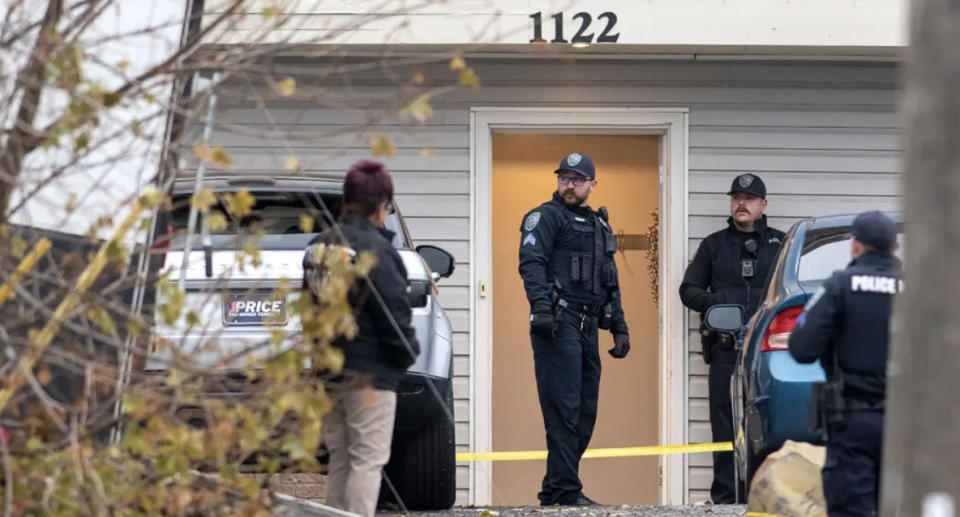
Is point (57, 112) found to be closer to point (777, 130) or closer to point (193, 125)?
point (193, 125)

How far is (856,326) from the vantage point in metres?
5.94

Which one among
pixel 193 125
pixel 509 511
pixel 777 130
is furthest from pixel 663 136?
pixel 193 125

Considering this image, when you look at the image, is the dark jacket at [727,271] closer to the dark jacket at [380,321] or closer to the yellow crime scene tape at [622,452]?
the yellow crime scene tape at [622,452]

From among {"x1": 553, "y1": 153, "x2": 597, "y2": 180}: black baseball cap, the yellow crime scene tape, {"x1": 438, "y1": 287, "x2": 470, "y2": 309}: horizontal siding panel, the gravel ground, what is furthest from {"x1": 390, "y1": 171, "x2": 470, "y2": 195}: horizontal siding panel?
the gravel ground

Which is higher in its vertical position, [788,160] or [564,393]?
[788,160]

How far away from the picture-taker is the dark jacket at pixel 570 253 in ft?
30.6

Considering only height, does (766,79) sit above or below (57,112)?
above

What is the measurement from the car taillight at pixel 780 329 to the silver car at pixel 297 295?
1.47 m

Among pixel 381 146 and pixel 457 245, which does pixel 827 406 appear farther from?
pixel 457 245

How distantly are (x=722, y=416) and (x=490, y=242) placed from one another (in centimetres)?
206

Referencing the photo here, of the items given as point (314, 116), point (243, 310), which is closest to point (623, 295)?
point (314, 116)

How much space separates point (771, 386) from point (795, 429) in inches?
8.5

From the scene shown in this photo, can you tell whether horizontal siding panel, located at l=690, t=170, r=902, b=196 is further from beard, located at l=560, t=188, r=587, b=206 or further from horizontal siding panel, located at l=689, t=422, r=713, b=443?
beard, located at l=560, t=188, r=587, b=206

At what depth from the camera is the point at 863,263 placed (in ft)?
19.7
